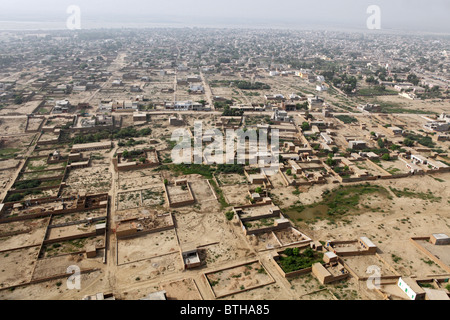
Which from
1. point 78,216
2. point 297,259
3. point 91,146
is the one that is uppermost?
point 91,146

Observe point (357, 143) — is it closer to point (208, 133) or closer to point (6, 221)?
point (208, 133)

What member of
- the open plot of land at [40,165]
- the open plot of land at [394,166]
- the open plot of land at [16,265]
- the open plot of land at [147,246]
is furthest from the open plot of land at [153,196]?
the open plot of land at [394,166]

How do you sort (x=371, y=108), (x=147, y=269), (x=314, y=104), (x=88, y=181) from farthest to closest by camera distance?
(x=314, y=104) < (x=371, y=108) < (x=88, y=181) < (x=147, y=269)

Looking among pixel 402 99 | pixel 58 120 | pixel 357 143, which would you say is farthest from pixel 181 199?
pixel 402 99

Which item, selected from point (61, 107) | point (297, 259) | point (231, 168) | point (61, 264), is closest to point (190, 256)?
point (297, 259)

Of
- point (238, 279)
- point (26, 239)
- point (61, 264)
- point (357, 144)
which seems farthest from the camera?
point (357, 144)

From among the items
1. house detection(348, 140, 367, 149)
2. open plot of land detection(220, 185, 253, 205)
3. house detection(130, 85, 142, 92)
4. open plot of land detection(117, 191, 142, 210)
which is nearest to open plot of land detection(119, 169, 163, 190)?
open plot of land detection(117, 191, 142, 210)

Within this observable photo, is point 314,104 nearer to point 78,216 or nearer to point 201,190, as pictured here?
point 201,190

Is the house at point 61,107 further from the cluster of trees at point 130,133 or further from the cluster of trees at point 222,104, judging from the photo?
the cluster of trees at point 222,104
